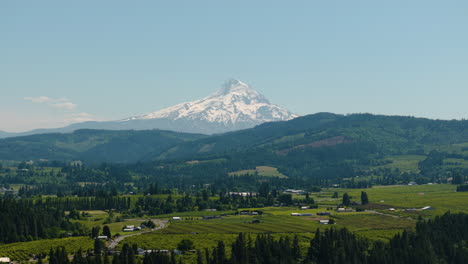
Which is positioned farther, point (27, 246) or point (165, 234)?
point (165, 234)

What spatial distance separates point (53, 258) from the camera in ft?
490

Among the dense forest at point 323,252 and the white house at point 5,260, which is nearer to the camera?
the dense forest at point 323,252

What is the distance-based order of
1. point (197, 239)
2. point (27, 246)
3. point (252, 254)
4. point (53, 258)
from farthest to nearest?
point (197, 239)
point (27, 246)
point (252, 254)
point (53, 258)

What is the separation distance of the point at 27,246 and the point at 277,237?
247ft

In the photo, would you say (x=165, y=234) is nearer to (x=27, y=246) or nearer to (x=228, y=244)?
(x=228, y=244)

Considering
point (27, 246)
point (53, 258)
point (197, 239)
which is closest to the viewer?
point (53, 258)

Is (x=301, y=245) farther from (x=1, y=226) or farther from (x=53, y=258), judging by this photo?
(x=1, y=226)

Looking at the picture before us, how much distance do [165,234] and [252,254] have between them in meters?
45.1

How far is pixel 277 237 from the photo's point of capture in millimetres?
192750

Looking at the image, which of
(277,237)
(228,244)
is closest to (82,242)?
(228,244)

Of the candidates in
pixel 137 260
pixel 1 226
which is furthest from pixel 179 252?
pixel 1 226

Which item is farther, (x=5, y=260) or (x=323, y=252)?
(x=323, y=252)

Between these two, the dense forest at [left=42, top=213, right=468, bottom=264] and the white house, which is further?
the white house

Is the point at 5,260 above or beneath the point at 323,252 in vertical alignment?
above
